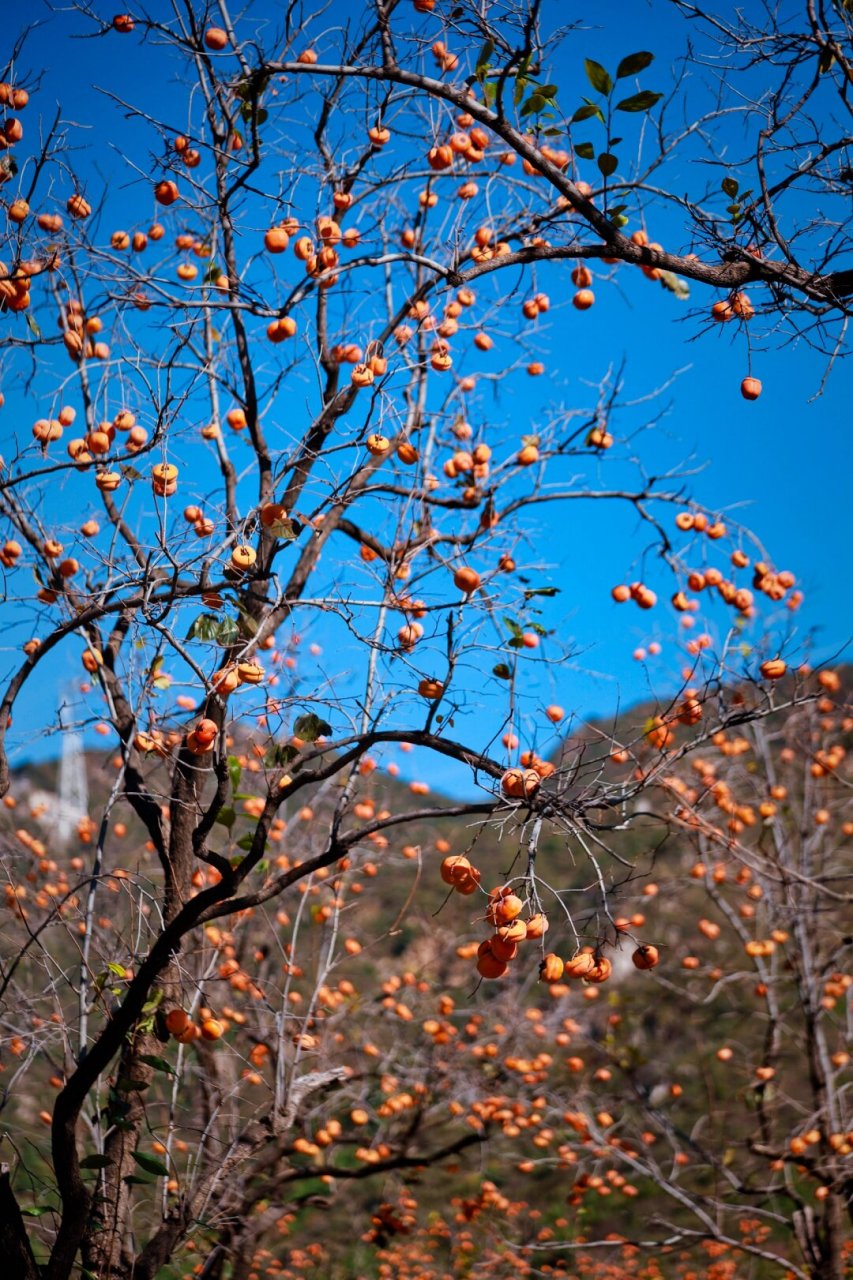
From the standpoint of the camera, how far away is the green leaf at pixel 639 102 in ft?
8.05

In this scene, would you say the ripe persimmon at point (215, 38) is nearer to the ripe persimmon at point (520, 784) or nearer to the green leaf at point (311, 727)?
the green leaf at point (311, 727)

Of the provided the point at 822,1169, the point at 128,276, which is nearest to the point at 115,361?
the point at 128,276

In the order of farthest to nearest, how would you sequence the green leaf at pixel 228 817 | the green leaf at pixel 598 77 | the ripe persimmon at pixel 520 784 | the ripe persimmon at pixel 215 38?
the ripe persimmon at pixel 215 38
the green leaf at pixel 228 817
the green leaf at pixel 598 77
the ripe persimmon at pixel 520 784

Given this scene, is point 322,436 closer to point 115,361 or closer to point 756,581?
point 115,361

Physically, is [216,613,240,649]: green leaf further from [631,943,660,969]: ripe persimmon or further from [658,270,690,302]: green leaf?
[658,270,690,302]: green leaf

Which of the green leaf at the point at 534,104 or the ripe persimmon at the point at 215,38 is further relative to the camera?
the ripe persimmon at the point at 215,38

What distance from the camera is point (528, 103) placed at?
259 cm

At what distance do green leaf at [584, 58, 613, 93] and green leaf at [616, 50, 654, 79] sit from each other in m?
0.05

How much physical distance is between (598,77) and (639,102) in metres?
0.13

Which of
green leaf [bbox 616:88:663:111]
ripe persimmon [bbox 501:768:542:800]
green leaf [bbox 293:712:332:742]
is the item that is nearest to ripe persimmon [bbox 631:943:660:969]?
ripe persimmon [bbox 501:768:542:800]

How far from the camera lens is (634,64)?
2.36 m

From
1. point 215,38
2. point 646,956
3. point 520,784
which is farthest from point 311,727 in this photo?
point 215,38

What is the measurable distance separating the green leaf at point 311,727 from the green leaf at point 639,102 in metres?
1.74

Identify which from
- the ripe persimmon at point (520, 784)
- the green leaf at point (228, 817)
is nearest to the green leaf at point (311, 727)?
the green leaf at point (228, 817)
